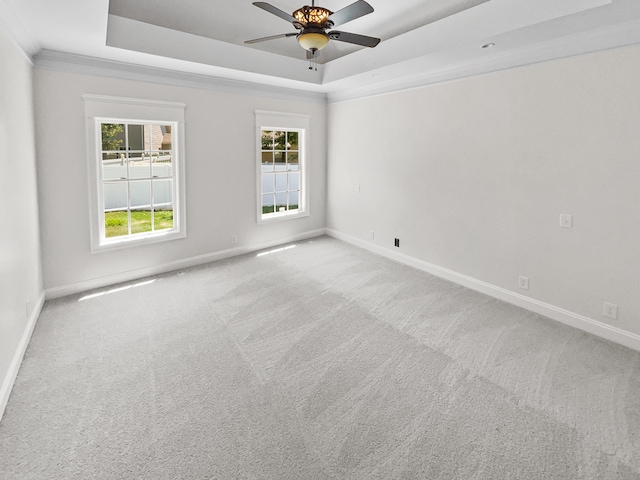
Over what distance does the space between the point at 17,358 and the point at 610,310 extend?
4833 mm

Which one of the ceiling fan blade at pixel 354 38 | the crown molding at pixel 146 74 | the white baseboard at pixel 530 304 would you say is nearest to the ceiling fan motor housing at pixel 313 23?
the ceiling fan blade at pixel 354 38

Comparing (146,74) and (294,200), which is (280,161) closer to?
(294,200)

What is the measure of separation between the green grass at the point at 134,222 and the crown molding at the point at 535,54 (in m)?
5.43

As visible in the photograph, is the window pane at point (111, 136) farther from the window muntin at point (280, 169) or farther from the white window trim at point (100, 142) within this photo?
the window muntin at point (280, 169)

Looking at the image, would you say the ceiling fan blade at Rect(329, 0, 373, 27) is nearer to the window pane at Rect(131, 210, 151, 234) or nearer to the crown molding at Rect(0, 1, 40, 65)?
the crown molding at Rect(0, 1, 40, 65)

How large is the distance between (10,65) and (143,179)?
178cm

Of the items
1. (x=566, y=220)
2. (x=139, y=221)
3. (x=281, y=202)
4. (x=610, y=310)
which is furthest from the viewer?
(x=139, y=221)

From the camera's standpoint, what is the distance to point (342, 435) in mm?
2117

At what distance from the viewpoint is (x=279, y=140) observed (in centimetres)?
611

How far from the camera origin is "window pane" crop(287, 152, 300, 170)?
6.26 m

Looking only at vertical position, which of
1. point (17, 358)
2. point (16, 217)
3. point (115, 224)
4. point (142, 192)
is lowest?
point (17, 358)

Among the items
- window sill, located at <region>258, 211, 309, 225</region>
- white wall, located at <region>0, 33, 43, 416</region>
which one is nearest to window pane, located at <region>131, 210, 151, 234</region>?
window sill, located at <region>258, 211, 309, 225</region>

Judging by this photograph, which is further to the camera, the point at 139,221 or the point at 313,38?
the point at 139,221

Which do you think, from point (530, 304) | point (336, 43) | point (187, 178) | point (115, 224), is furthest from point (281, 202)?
point (115, 224)
